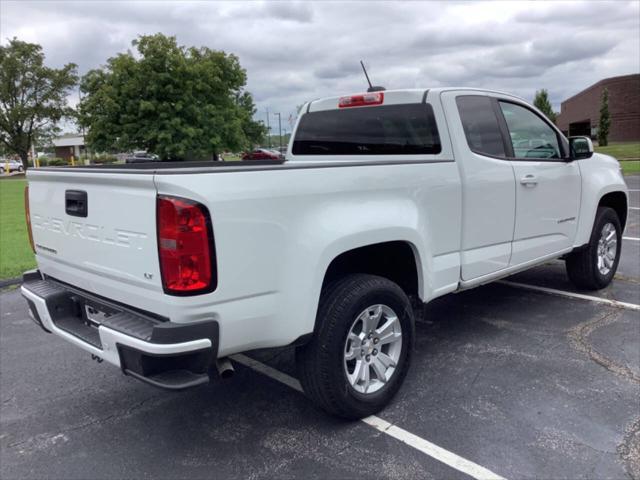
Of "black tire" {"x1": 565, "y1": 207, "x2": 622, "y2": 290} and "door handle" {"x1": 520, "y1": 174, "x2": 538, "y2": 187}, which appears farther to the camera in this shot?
"black tire" {"x1": 565, "y1": 207, "x2": 622, "y2": 290}

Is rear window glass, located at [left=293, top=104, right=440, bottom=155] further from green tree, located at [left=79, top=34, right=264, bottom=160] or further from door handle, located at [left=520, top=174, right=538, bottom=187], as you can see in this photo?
green tree, located at [left=79, top=34, right=264, bottom=160]

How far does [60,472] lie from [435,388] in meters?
2.26

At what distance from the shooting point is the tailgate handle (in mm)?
2932

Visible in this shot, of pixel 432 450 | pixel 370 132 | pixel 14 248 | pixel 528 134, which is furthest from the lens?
pixel 14 248

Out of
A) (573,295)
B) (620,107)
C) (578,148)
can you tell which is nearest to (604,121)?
(620,107)

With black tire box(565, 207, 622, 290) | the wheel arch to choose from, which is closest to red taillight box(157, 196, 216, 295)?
black tire box(565, 207, 622, 290)

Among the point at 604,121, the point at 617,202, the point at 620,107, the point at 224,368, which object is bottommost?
the point at 224,368

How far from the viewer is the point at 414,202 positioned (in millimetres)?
3422

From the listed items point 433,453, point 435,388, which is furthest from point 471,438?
point 435,388

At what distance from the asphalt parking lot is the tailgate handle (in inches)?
51.4

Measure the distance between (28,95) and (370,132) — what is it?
157 ft

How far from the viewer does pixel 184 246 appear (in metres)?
2.44

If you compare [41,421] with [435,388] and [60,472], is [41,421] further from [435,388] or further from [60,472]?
[435,388]

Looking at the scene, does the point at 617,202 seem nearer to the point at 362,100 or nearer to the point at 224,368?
the point at 362,100
